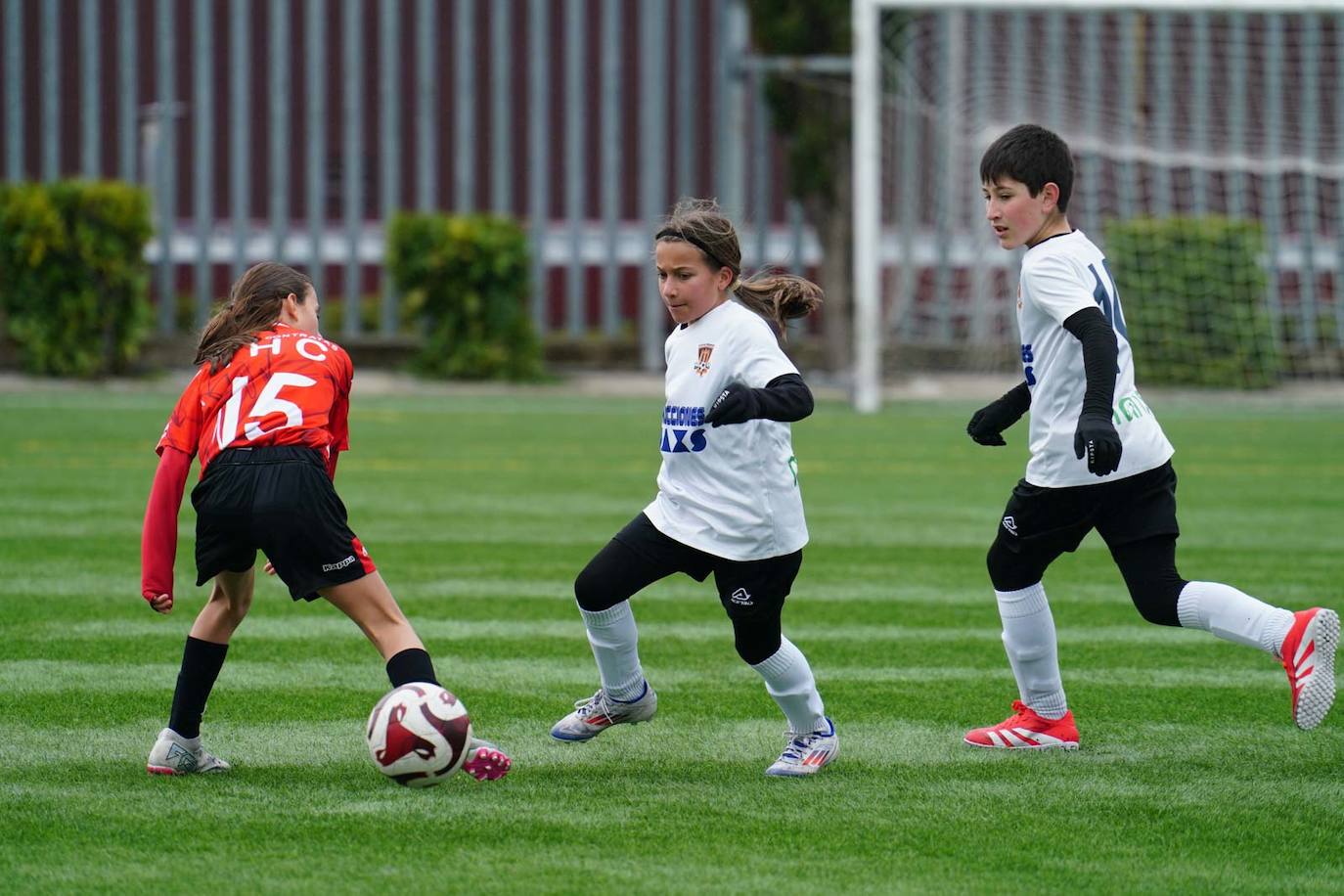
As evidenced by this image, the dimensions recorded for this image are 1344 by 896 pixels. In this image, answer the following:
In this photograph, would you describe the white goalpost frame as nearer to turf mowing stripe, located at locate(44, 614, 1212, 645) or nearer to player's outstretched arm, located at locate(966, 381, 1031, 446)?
turf mowing stripe, located at locate(44, 614, 1212, 645)

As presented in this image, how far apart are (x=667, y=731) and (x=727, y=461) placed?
0.96 meters

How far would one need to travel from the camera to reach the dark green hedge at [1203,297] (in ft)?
59.8

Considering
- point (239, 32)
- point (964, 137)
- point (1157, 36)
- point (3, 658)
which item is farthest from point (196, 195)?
point (3, 658)

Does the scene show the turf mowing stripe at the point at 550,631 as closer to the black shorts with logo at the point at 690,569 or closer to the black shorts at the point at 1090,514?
the black shorts at the point at 1090,514

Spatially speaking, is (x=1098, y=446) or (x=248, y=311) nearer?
(x=1098, y=446)

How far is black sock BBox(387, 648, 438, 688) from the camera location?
433 cm

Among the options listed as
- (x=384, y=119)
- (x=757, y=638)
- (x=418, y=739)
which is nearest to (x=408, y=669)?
(x=418, y=739)

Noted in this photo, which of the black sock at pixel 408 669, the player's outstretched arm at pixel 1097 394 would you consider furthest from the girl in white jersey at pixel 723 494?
the player's outstretched arm at pixel 1097 394

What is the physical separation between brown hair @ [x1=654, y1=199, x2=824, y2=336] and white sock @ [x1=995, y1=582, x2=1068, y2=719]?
3.32 ft

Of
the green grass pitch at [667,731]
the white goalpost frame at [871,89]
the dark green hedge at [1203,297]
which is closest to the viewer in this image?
the green grass pitch at [667,731]

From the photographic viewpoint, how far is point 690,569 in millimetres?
4566

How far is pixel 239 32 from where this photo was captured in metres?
20.0

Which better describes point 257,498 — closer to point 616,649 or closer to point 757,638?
point 616,649

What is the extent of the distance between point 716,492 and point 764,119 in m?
16.2
